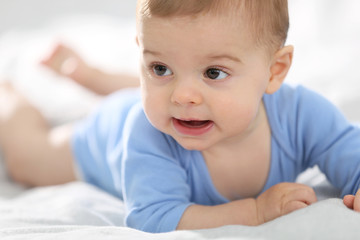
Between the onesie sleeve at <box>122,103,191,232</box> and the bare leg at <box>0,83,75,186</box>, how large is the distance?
46 centimetres

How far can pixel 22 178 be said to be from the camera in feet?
4.92

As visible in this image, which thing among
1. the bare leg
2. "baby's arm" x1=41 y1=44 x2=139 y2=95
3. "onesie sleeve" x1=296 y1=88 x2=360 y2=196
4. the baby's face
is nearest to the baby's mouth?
the baby's face

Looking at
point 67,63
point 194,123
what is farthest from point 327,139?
point 67,63

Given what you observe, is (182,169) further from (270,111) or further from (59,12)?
(59,12)

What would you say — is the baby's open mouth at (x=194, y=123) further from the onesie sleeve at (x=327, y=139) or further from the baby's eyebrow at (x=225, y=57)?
the onesie sleeve at (x=327, y=139)

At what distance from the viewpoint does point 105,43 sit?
6.66ft

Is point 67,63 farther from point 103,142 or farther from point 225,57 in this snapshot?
point 225,57

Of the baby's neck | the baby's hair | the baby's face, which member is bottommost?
the baby's neck

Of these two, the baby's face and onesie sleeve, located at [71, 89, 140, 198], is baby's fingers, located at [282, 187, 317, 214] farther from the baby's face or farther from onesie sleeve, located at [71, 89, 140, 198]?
onesie sleeve, located at [71, 89, 140, 198]

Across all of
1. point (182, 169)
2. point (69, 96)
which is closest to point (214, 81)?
point (182, 169)

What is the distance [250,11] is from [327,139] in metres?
0.36

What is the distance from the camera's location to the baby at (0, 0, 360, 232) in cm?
84

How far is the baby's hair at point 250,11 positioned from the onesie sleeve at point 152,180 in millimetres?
268

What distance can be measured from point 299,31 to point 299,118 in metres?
0.77
